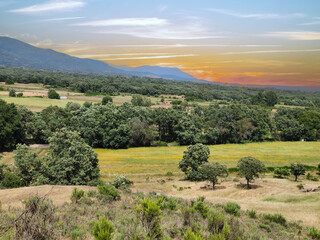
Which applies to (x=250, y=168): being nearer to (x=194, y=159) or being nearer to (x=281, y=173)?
(x=194, y=159)

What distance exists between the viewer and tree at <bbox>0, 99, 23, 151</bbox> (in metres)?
45.2

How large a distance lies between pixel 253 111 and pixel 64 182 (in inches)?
2423

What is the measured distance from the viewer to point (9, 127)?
4591cm

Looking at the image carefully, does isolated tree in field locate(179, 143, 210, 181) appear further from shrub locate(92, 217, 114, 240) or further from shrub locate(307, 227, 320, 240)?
shrub locate(92, 217, 114, 240)

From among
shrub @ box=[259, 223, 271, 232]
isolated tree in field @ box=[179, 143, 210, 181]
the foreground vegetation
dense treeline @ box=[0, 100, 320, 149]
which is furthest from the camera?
dense treeline @ box=[0, 100, 320, 149]

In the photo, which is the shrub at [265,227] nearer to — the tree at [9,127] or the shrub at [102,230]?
the shrub at [102,230]

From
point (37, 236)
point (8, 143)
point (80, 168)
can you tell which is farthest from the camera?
point (8, 143)

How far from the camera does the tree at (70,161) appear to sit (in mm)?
28547

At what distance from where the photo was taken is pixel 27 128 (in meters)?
52.5

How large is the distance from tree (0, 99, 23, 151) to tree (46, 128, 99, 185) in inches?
800

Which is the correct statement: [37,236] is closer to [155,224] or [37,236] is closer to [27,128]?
[155,224]

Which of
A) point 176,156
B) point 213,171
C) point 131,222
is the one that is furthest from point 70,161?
point 176,156

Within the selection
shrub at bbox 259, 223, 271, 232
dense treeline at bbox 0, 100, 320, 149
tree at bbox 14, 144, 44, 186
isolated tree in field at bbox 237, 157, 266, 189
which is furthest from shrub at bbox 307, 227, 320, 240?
dense treeline at bbox 0, 100, 320, 149

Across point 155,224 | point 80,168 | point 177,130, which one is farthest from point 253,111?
point 155,224
